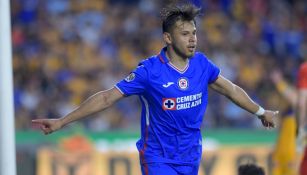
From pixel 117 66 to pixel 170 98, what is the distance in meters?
10.7

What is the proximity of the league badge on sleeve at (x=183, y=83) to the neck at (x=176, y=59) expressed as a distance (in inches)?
4.1

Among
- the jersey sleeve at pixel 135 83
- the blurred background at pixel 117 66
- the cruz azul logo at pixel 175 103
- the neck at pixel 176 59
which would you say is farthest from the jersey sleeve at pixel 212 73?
the blurred background at pixel 117 66

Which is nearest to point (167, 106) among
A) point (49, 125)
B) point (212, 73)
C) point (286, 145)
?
point (212, 73)

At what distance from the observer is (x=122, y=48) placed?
18906 mm

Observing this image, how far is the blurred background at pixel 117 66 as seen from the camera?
623 inches

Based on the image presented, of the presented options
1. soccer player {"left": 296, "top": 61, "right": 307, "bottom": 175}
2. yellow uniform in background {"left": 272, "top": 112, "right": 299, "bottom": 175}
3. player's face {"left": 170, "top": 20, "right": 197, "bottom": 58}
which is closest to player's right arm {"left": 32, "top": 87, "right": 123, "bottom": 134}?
player's face {"left": 170, "top": 20, "right": 197, "bottom": 58}

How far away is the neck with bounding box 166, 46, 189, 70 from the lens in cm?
775

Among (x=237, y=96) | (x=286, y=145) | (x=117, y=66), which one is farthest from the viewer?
(x=117, y=66)

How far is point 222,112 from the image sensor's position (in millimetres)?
17547

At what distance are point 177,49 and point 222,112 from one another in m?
9.92

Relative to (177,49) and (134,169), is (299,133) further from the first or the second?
(134,169)

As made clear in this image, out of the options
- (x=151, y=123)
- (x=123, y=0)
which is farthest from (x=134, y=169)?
(x=151, y=123)

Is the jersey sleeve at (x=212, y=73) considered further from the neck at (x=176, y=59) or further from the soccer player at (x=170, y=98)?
the neck at (x=176, y=59)

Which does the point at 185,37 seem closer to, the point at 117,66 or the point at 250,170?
the point at 250,170
